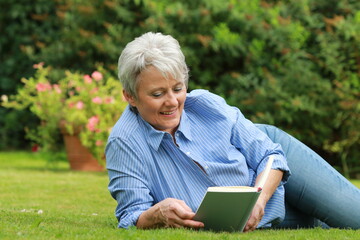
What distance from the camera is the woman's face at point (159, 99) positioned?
3.72m

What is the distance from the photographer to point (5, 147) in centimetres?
1316

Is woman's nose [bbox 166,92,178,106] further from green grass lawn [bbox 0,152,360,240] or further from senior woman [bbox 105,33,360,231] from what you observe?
green grass lawn [bbox 0,152,360,240]

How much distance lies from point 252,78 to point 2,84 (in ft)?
16.0

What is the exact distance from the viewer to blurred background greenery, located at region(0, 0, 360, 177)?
30.5 ft

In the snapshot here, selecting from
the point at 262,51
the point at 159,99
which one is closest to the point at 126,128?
the point at 159,99

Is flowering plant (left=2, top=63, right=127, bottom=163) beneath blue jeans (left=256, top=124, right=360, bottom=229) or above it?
beneath

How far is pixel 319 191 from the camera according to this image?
4316mm

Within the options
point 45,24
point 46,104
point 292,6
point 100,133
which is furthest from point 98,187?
point 45,24

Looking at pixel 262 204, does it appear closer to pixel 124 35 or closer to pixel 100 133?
pixel 100 133

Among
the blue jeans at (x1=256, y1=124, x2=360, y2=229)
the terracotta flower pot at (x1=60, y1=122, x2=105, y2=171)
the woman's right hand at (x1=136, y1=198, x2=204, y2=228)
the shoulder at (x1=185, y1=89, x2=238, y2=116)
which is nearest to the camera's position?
the woman's right hand at (x1=136, y1=198, x2=204, y2=228)

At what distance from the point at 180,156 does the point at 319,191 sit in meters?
0.95

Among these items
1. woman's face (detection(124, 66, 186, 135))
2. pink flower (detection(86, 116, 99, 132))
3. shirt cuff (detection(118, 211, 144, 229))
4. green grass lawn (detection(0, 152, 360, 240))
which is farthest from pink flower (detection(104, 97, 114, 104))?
shirt cuff (detection(118, 211, 144, 229))

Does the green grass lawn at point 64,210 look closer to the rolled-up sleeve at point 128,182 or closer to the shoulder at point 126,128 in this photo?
the rolled-up sleeve at point 128,182

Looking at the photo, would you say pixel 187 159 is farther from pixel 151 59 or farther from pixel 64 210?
pixel 64 210
